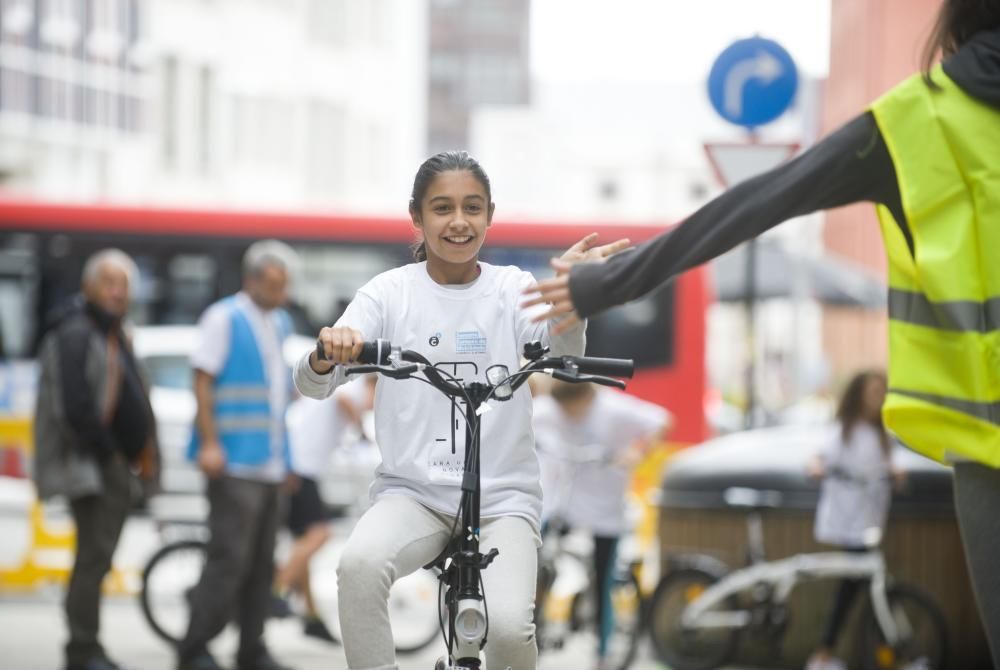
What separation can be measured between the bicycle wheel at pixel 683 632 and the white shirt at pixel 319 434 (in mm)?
2036

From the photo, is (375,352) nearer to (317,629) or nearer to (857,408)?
(857,408)

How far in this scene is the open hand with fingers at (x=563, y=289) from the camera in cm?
364

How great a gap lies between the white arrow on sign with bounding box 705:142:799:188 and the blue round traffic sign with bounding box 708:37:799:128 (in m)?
0.38

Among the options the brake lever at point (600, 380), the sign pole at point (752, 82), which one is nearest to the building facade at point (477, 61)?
the sign pole at point (752, 82)

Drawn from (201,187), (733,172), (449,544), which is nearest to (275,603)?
(733,172)

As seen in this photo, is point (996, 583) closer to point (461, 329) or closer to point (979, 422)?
point (979, 422)

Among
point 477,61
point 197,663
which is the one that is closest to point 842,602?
point 197,663

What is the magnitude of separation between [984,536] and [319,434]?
22.7 ft

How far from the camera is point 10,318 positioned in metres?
20.0

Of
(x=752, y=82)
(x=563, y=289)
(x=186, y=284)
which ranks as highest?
(x=752, y=82)

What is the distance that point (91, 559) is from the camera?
26.7ft

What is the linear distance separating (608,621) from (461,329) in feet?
16.8

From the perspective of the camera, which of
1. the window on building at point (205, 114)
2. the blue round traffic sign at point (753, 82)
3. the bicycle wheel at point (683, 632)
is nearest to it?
the bicycle wheel at point (683, 632)

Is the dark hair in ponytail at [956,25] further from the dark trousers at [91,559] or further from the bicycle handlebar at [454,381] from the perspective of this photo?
the dark trousers at [91,559]
